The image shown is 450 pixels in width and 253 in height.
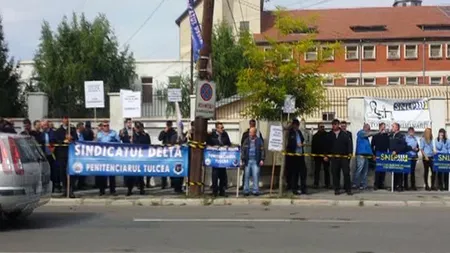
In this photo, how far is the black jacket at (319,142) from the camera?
64.4 feet

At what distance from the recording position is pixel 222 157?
18.1 m

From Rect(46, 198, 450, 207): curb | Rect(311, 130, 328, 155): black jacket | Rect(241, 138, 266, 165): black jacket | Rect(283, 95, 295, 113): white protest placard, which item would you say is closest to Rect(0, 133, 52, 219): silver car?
Rect(46, 198, 450, 207): curb

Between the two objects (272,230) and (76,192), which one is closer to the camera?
(272,230)

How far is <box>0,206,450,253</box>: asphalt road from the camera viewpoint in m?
10.5

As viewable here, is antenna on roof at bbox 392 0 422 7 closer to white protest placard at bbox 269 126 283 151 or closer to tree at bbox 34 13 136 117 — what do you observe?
tree at bbox 34 13 136 117

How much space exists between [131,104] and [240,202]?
5276 millimetres

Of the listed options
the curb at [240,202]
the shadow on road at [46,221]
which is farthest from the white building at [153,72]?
the shadow on road at [46,221]

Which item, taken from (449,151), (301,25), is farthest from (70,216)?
(449,151)

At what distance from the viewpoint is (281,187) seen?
1828 centimetres

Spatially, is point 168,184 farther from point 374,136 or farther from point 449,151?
point 449,151

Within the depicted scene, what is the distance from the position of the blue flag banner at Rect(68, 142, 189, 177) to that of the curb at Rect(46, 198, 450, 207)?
862 millimetres

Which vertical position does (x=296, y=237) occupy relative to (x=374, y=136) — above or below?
below

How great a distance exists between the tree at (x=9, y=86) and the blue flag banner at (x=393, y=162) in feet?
77.4

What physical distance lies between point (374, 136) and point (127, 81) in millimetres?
32889
